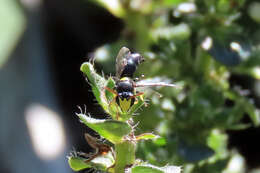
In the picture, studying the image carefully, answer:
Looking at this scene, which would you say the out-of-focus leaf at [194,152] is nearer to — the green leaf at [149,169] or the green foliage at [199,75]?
the green foliage at [199,75]

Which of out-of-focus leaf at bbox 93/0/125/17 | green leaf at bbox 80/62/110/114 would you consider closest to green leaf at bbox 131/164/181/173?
green leaf at bbox 80/62/110/114

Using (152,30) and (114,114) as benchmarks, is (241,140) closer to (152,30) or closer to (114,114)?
(152,30)

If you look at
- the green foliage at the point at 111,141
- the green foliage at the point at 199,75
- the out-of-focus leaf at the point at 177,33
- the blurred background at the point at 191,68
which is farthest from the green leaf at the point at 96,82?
the out-of-focus leaf at the point at 177,33

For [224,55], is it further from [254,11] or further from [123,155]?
[123,155]

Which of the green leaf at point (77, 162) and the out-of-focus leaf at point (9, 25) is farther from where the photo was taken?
the out-of-focus leaf at point (9, 25)

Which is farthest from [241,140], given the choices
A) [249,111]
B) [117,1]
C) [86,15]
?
[86,15]

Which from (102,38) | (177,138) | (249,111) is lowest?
(177,138)
